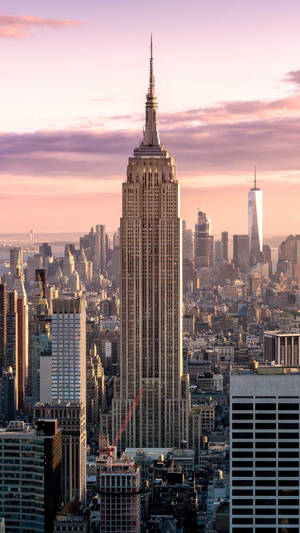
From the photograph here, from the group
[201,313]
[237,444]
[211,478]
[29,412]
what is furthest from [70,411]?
[201,313]

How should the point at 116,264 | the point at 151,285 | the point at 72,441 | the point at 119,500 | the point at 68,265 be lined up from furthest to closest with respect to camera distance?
1. the point at 68,265
2. the point at 116,264
3. the point at 151,285
4. the point at 72,441
5. the point at 119,500

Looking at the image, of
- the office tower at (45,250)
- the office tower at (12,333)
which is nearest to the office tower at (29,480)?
the office tower at (45,250)

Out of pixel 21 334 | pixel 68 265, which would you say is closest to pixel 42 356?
pixel 21 334

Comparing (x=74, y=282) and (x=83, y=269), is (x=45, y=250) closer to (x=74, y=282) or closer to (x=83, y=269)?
(x=83, y=269)

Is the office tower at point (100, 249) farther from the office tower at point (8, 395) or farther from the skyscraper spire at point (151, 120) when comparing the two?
the office tower at point (8, 395)

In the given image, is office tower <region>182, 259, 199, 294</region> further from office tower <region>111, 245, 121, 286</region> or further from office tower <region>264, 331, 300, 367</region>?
office tower <region>264, 331, 300, 367</region>

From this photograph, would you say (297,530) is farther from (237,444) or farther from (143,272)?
(143,272)
